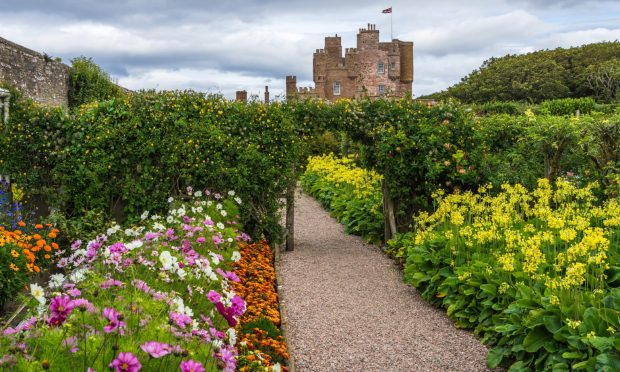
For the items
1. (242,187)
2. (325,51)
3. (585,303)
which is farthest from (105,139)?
(325,51)

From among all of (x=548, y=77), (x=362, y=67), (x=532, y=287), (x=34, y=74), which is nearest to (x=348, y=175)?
(x=34, y=74)

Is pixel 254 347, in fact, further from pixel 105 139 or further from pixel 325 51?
pixel 325 51

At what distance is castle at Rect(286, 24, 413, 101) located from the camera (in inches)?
1752

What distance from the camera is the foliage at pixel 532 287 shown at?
4621mm

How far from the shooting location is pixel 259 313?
6246 mm

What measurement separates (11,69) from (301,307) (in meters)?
8.56

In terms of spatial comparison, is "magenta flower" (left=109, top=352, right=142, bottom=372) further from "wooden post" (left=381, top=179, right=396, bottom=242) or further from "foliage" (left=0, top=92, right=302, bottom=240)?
"wooden post" (left=381, top=179, right=396, bottom=242)

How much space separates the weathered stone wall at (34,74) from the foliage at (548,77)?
37248mm

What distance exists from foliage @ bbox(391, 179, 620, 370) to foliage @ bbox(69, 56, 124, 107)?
11135 mm

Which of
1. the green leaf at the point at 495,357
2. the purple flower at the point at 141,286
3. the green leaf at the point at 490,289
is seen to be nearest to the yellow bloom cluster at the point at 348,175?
the green leaf at the point at 490,289

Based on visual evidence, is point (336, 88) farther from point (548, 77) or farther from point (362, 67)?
point (548, 77)

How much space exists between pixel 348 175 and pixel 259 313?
839 cm

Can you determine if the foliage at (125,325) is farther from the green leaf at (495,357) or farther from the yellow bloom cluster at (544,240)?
the yellow bloom cluster at (544,240)

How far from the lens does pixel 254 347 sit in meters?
5.26
